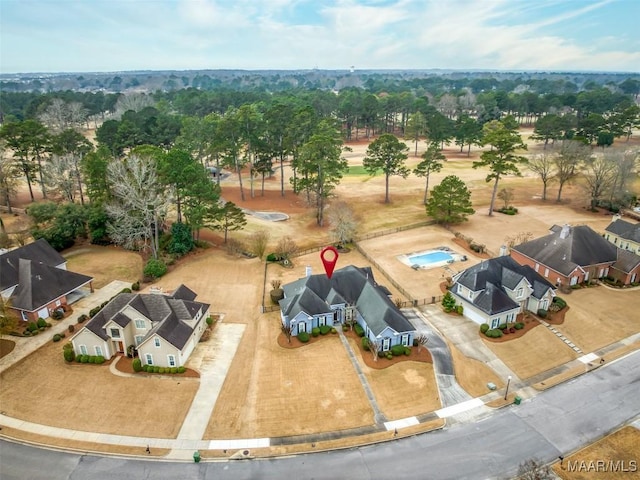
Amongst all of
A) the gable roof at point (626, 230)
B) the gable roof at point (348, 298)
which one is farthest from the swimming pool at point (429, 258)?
the gable roof at point (626, 230)

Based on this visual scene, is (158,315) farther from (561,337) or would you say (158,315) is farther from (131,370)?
(561,337)

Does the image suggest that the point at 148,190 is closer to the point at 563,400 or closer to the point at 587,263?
the point at 563,400

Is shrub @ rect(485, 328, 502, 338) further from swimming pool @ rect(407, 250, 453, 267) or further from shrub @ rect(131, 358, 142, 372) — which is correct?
shrub @ rect(131, 358, 142, 372)

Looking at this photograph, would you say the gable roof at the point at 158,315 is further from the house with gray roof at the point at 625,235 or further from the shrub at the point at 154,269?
the house with gray roof at the point at 625,235

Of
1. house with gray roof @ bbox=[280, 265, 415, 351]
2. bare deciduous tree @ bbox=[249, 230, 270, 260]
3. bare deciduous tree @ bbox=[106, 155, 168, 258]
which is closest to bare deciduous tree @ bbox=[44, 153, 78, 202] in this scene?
bare deciduous tree @ bbox=[106, 155, 168, 258]

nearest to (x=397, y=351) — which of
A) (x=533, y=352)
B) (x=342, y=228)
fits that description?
(x=533, y=352)

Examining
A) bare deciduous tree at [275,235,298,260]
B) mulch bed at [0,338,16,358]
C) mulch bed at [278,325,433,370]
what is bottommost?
mulch bed at [0,338,16,358]

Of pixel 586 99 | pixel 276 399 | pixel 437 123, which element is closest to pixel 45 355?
pixel 276 399
